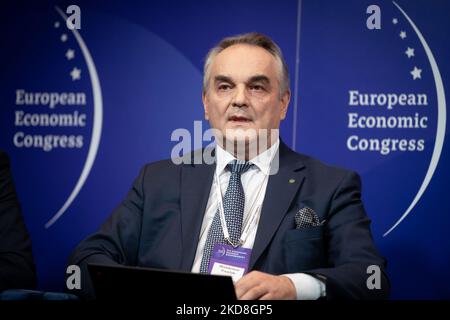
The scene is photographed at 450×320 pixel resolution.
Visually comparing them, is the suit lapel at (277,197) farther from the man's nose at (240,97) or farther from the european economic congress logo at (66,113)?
the european economic congress logo at (66,113)

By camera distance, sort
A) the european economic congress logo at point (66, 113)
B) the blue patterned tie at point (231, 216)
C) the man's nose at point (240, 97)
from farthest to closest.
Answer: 1. the european economic congress logo at point (66, 113)
2. the man's nose at point (240, 97)
3. the blue patterned tie at point (231, 216)

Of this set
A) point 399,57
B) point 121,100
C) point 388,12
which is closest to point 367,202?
point 399,57

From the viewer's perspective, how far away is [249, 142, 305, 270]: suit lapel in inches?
120

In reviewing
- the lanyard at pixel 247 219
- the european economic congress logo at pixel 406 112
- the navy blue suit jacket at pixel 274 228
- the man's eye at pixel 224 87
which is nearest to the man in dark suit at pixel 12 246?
the navy blue suit jacket at pixel 274 228

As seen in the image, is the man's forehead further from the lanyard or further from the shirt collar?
the lanyard

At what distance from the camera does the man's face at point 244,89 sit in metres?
3.29

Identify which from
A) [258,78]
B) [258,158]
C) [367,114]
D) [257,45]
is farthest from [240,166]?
[367,114]

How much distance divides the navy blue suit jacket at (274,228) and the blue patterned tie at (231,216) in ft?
0.24

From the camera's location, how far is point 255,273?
8.67 feet

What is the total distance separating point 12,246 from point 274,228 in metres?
1.28

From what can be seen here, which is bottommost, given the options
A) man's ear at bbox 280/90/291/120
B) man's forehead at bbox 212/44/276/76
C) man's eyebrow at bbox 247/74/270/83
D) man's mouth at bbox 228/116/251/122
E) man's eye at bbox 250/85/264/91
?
man's mouth at bbox 228/116/251/122

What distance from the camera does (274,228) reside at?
120 inches

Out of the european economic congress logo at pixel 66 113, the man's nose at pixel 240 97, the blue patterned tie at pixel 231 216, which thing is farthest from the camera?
the european economic congress logo at pixel 66 113

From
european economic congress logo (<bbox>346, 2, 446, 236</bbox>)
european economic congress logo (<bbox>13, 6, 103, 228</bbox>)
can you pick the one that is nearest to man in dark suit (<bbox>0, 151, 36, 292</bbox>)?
european economic congress logo (<bbox>13, 6, 103, 228</bbox>)
